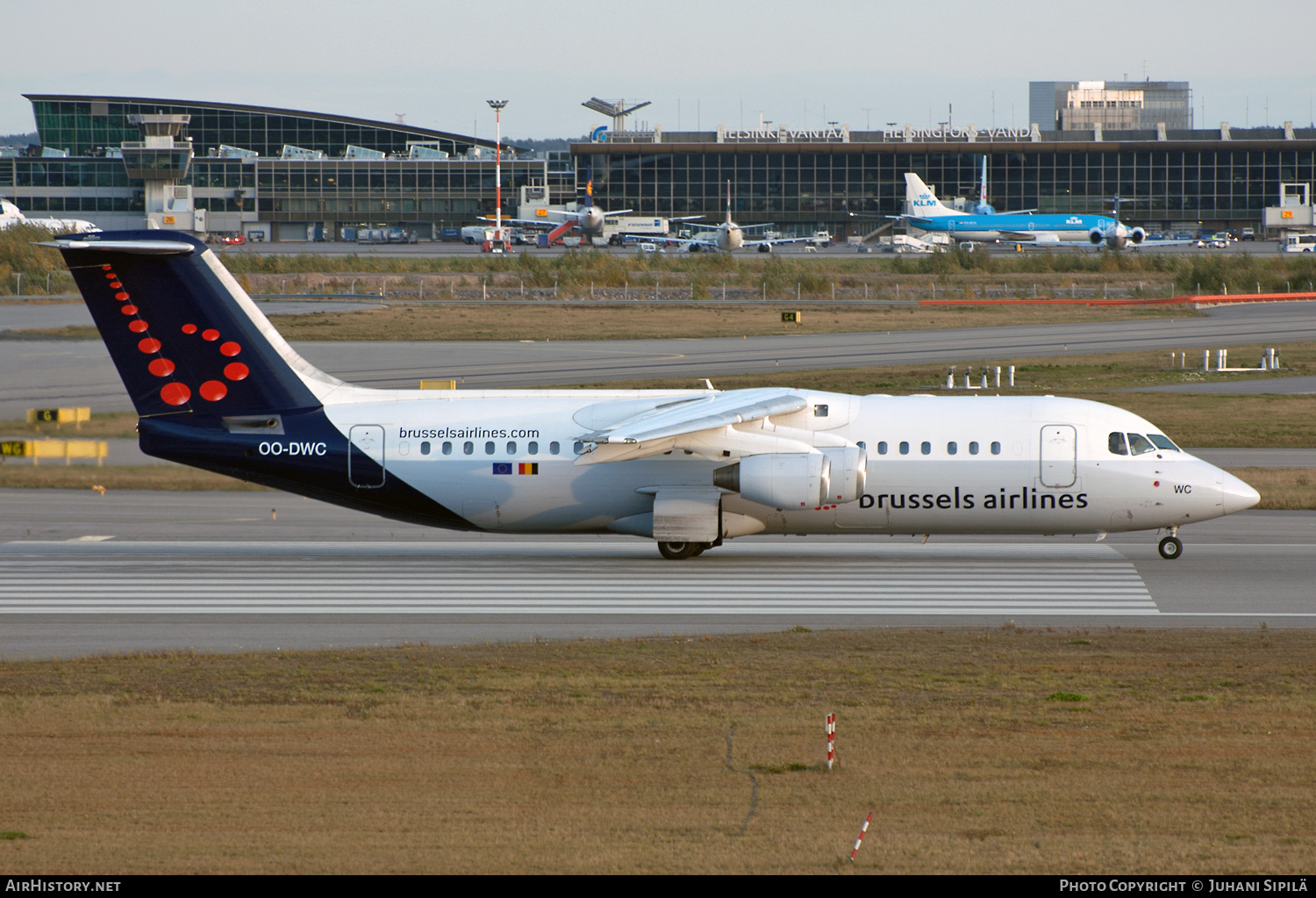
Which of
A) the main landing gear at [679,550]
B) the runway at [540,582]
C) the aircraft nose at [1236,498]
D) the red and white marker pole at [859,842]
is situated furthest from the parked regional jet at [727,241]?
the red and white marker pole at [859,842]

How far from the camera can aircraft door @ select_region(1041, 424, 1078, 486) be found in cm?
2692

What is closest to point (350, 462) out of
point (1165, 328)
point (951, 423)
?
point (951, 423)

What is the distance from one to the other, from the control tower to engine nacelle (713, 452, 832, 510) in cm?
14078

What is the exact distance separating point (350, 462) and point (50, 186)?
6370 inches

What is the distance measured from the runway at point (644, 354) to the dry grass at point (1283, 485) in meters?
22.5

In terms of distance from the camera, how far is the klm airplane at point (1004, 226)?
141750mm

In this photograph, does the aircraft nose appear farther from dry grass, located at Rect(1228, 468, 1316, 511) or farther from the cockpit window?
dry grass, located at Rect(1228, 468, 1316, 511)

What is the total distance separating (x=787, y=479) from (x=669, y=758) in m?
13.2

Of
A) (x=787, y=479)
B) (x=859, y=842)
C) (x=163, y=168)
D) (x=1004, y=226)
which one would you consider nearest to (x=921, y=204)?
(x=1004, y=226)

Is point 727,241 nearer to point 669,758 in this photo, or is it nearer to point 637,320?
point 637,320

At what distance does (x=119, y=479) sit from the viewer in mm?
36125

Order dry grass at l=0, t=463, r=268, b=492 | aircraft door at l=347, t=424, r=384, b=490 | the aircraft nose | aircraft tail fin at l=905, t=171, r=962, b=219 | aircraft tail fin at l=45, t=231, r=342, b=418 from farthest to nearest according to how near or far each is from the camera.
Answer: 1. aircraft tail fin at l=905, t=171, r=962, b=219
2. dry grass at l=0, t=463, r=268, b=492
3. aircraft door at l=347, t=424, r=384, b=490
4. the aircraft nose
5. aircraft tail fin at l=45, t=231, r=342, b=418

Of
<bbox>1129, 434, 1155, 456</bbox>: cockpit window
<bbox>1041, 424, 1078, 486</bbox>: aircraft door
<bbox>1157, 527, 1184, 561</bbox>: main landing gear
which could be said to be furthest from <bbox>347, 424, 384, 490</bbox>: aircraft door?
<bbox>1157, 527, 1184, 561</bbox>: main landing gear

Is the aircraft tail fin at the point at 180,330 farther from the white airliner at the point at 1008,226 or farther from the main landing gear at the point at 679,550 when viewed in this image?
the white airliner at the point at 1008,226
